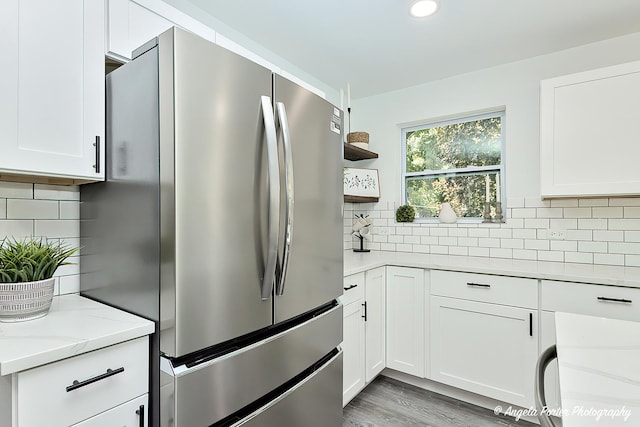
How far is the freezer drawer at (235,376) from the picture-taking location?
0.93 m

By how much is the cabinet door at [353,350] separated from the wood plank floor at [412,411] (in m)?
0.17

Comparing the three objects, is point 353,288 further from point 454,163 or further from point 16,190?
point 16,190

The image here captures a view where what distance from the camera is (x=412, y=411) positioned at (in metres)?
2.16

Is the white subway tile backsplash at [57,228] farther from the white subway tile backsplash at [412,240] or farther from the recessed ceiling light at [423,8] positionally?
the white subway tile backsplash at [412,240]

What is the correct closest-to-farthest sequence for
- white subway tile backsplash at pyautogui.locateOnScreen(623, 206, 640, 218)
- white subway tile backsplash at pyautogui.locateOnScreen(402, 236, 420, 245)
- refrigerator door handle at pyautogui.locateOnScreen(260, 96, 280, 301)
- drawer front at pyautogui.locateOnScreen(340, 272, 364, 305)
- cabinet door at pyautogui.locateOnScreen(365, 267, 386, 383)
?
1. refrigerator door handle at pyautogui.locateOnScreen(260, 96, 280, 301)
2. drawer front at pyautogui.locateOnScreen(340, 272, 364, 305)
3. white subway tile backsplash at pyautogui.locateOnScreen(623, 206, 640, 218)
4. cabinet door at pyautogui.locateOnScreen(365, 267, 386, 383)
5. white subway tile backsplash at pyautogui.locateOnScreen(402, 236, 420, 245)

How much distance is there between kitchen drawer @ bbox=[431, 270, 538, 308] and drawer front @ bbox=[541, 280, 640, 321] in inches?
3.1

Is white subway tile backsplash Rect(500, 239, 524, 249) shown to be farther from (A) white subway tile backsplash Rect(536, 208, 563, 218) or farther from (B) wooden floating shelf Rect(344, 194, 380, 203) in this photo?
(B) wooden floating shelf Rect(344, 194, 380, 203)

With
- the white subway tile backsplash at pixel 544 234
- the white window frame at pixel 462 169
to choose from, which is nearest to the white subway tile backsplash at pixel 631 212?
the white subway tile backsplash at pixel 544 234

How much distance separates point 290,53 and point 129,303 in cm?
203

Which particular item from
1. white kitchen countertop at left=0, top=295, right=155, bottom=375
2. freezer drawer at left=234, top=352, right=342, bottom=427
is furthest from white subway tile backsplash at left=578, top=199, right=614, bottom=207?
white kitchen countertop at left=0, top=295, right=155, bottom=375

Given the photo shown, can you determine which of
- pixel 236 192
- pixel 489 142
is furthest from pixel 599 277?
pixel 236 192

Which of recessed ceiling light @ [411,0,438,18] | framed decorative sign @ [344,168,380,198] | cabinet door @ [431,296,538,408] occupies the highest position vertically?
recessed ceiling light @ [411,0,438,18]

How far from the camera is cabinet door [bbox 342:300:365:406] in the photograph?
6.52 feet

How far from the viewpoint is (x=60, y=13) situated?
3.66ft
